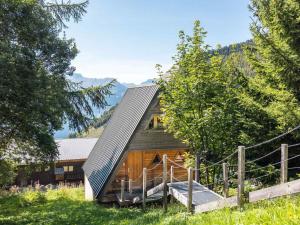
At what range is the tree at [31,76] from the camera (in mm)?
14227

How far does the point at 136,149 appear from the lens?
1845 cm

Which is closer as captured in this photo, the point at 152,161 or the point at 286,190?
the point at 286,190

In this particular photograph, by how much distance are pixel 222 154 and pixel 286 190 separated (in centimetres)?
819

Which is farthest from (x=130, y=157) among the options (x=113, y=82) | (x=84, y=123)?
(x=113, y=82)

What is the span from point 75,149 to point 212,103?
36.3 metres

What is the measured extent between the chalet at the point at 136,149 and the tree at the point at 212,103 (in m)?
3.38

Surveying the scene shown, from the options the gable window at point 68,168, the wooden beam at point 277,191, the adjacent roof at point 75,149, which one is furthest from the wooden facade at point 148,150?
the gable window at point 68,168

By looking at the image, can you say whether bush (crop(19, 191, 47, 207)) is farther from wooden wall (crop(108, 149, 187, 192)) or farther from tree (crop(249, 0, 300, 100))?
tree (crop(249, 0, 300, 100))

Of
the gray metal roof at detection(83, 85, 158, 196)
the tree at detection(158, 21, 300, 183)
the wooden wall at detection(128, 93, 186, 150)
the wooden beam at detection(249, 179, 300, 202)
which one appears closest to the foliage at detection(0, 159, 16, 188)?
the gray metal roof at detection(83, 85, 158, 196)

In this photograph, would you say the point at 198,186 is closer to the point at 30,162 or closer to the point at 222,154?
the point at 222,154

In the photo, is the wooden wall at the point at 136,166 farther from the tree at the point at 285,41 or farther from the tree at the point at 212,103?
the tree at the point at 285,41

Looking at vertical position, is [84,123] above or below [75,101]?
below

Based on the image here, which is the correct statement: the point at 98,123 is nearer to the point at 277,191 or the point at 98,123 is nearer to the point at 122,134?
the point at 122,134

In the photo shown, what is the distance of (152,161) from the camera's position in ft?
65.1
